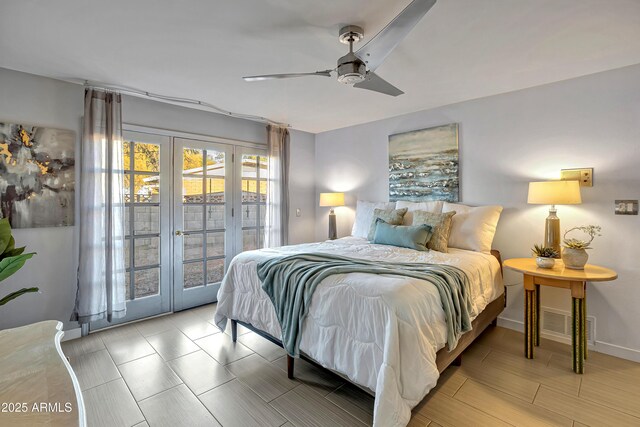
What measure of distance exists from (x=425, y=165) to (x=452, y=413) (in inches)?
103

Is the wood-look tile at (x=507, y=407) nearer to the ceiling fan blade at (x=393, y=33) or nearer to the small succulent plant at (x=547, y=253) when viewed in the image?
the small succulent plant at (x=547, y=253)

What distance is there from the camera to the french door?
129 inches

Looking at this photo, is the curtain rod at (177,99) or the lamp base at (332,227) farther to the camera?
the lamp base at (332,227)

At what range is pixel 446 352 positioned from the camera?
6.22 ft

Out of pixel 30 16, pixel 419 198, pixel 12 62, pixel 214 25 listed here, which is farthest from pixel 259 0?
pixel 419 198

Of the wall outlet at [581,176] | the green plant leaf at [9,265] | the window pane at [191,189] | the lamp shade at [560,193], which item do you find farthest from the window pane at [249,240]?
the wall outlet at [581,176]

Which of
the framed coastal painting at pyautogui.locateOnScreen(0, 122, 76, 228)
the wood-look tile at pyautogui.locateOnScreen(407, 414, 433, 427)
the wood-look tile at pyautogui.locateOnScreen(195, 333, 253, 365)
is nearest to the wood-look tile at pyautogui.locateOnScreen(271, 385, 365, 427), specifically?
the wood-look tile at pyautogui.locateOnScreen(407, 414, 433, 427)

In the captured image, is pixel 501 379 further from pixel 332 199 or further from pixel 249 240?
pixel 249 240

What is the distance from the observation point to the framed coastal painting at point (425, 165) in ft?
11.2

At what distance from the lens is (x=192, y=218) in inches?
143

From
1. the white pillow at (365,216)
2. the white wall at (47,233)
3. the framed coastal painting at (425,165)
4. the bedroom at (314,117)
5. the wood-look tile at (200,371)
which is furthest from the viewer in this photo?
the white pillow at (365,216)

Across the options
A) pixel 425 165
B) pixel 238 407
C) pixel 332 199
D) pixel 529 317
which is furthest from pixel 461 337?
pixel 332 199

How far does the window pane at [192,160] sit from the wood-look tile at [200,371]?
6.95 ft

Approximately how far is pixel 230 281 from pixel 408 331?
1684 millimetres
